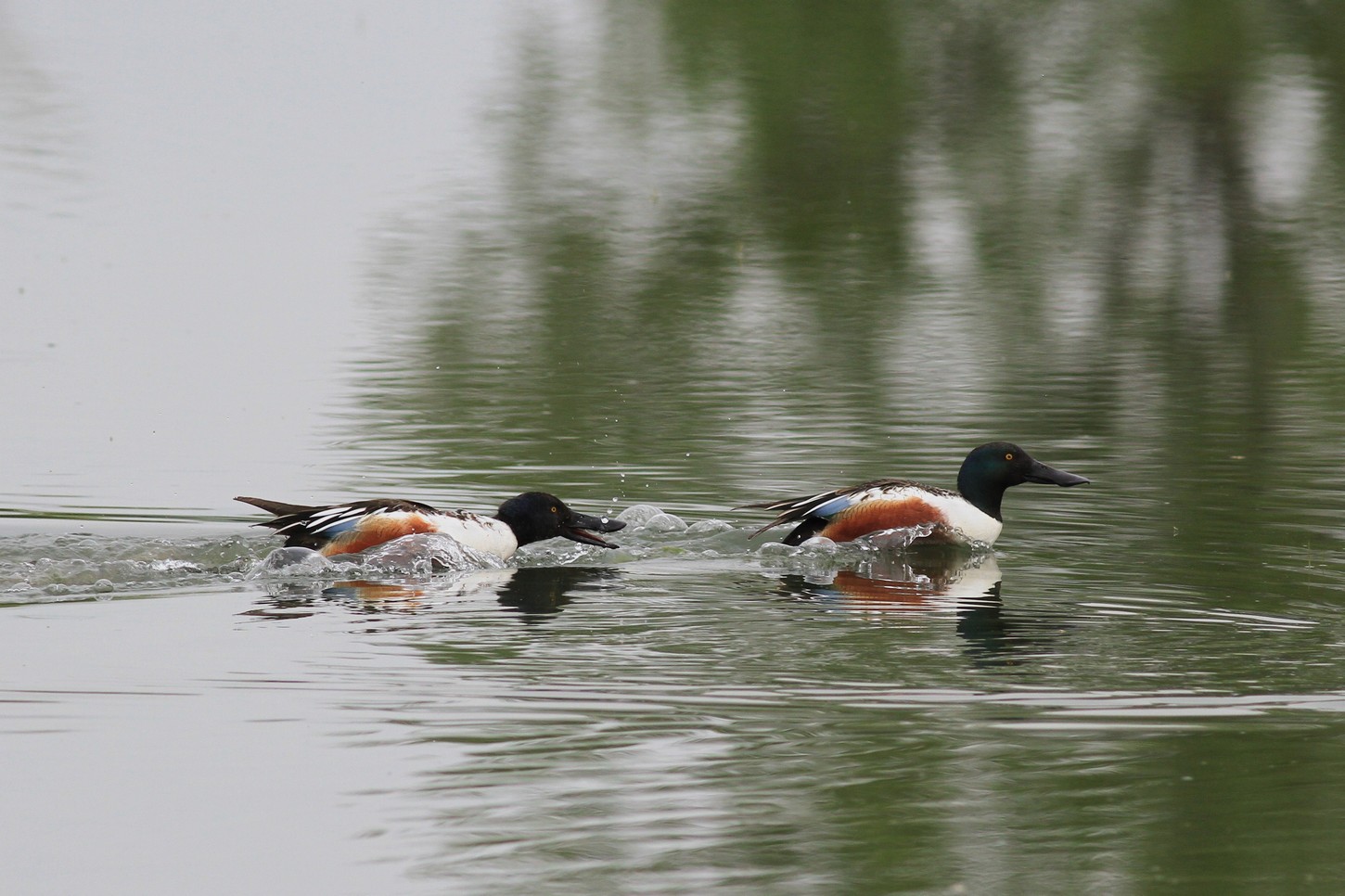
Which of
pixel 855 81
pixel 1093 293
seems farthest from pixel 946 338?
pixel 855 81

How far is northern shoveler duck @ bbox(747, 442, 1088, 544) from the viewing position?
10.6 meters

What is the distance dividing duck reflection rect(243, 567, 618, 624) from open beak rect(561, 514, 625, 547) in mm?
260

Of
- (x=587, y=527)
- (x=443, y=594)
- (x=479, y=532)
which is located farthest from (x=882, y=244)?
(x=443, y=594)

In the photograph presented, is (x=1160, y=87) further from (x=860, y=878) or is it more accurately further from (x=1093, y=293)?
(x=860, y=878)

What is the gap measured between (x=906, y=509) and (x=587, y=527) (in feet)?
5.90

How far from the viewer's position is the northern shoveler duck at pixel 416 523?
9.98 meters

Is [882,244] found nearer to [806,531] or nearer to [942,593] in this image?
[806,531]

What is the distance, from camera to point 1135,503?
36.7ft

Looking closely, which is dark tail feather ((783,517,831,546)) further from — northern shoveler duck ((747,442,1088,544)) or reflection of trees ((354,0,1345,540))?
reflection of trees ((354,0,1345,540))

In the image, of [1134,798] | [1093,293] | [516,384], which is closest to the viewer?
[1134,798]

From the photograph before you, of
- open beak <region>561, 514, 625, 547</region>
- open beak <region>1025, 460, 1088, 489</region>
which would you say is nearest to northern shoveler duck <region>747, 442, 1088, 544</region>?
open beak <region>1025, 460, 1088, 489</region>

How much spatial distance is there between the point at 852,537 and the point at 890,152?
1742 centimetres

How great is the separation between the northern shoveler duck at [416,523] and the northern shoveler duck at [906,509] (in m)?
1.06

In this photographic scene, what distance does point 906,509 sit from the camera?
10.8 meters
